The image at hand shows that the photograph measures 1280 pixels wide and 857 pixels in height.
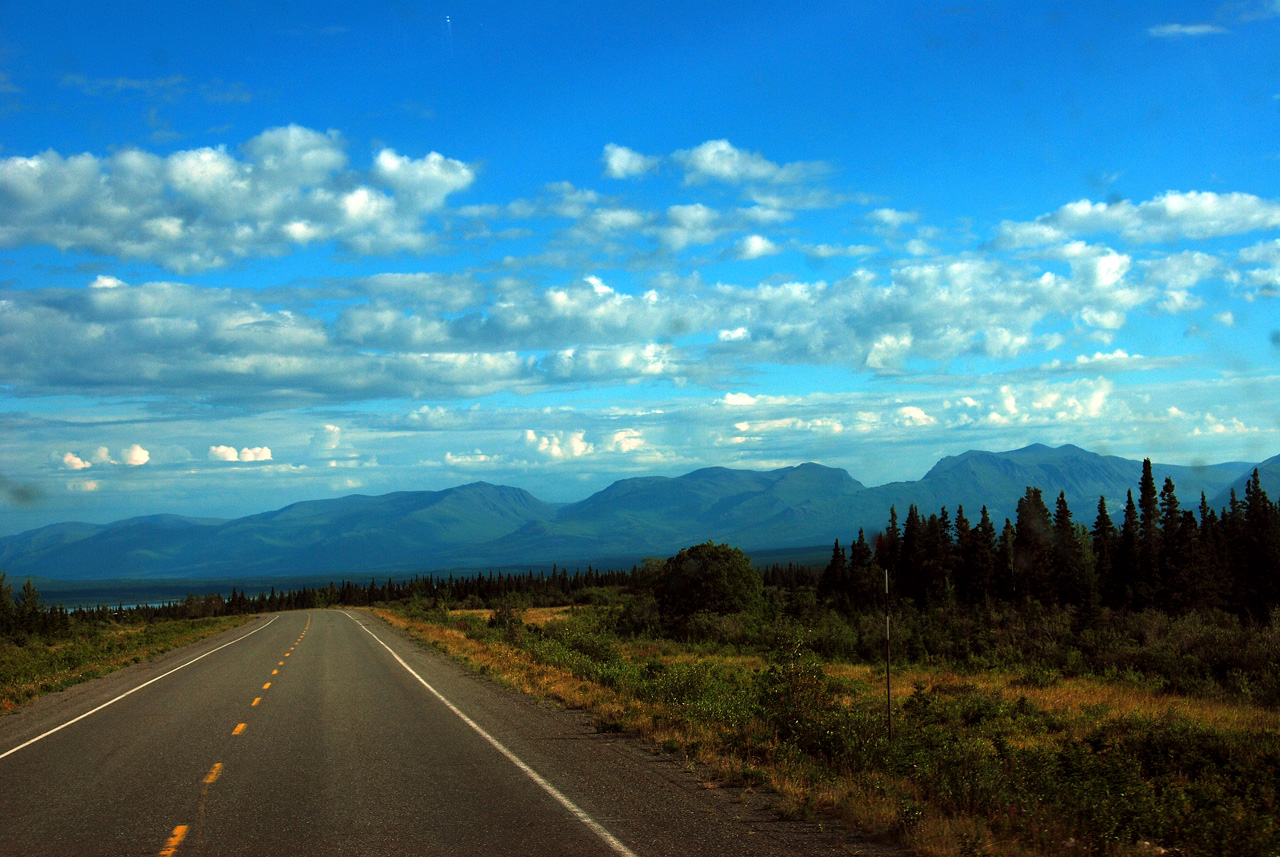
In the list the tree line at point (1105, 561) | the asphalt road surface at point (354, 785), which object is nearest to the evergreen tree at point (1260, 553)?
the tree line at point (1105, 561)

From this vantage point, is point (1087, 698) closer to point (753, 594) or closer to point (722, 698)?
point (722, 698)

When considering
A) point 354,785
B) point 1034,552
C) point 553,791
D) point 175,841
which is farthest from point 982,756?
point 1034,552

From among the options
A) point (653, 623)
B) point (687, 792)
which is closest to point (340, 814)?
point (687, 792)

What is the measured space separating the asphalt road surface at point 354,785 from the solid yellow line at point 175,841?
2 centimetres

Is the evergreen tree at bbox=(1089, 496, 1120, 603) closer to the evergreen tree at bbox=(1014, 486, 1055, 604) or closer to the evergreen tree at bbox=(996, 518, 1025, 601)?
the evergreen tree at bbox=(1014, 486, 1055, 604)

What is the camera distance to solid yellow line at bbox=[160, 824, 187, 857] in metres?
7.30

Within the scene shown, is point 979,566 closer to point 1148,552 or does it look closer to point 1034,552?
point 1034,552

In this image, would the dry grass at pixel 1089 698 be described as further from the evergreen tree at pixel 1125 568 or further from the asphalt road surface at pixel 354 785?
the evergreen tree at pixel 1125 568

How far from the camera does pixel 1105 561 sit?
3066 inches

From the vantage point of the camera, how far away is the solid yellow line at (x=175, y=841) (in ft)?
23.9

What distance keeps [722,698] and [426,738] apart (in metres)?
5.87

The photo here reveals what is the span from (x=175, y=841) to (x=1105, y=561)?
8467 centimetres

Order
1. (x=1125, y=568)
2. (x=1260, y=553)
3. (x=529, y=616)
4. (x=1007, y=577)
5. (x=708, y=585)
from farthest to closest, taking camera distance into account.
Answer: (x=529, y=616) → (x=1007, y=577) → (x=1125, y=568) → (x=1260, y=553) → (x=708, y=585)

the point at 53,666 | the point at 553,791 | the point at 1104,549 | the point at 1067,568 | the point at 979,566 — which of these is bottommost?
the point at 1067,568
